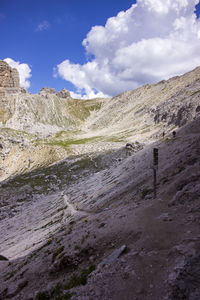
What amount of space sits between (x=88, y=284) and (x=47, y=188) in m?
61.9

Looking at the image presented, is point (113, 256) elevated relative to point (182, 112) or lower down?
lower down

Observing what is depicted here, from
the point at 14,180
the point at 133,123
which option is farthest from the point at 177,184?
the point at 133,123

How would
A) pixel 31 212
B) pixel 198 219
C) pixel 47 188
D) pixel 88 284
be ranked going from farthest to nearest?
pixel 47 188
pixel 31 212
pixel 198 219
pixel 88 284

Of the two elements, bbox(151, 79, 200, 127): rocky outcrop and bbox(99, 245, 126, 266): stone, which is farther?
bbox(151, 79, 200, 127): rocky outcrop

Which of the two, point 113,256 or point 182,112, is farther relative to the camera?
point 182,112

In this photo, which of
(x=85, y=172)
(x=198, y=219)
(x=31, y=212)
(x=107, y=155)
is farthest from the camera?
(x=107, y=155)

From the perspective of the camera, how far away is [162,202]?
1689 centimetres

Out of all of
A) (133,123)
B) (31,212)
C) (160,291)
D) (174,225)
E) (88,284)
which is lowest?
(31,212)

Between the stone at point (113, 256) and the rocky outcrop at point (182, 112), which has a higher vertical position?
the rocky outcrop at point (182, 112)

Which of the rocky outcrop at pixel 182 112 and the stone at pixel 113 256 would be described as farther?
the rocky outcrop at pixel 182 112

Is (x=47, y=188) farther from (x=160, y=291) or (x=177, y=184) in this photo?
(x=160, y=291)

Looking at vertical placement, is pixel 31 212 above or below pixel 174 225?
below

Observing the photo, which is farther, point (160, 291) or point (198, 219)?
point (198, 219)

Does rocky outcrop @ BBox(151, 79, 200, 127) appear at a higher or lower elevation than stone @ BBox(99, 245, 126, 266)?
higher
